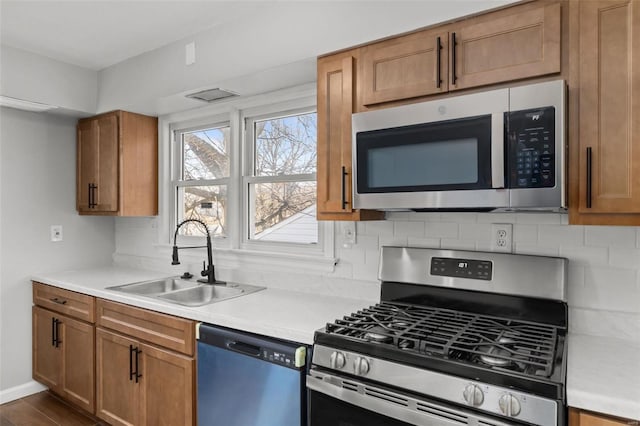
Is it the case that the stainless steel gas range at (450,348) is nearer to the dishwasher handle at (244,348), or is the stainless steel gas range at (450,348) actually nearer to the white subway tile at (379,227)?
the white subway tile at (379,227)

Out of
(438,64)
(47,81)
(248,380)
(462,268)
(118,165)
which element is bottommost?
(248,380)

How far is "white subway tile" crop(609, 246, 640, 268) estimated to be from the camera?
1535 mm

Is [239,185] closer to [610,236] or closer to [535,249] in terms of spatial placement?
[535,249]

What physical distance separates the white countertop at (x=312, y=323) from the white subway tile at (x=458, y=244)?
0.50 meters

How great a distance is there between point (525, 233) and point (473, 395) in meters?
0.84

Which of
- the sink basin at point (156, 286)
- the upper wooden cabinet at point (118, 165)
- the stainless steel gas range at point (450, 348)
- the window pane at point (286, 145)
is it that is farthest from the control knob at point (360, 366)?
the upper wooden cabinet at point (118, 165)

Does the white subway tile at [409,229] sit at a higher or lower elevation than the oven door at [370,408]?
higher

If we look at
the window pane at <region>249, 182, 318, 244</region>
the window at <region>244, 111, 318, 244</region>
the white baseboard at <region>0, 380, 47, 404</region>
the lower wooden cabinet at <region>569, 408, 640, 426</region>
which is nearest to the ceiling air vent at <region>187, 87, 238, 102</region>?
the window at <region>244, 111, 318, 244</region>

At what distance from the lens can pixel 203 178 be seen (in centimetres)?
312

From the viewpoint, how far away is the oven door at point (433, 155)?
147 centimetres

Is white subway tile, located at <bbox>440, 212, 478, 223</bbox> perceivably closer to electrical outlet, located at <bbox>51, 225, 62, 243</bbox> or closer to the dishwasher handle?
the dishwasher handle

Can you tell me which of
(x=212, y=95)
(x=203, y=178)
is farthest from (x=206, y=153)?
(x=212, y=95)

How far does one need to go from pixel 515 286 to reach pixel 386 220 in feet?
2.22

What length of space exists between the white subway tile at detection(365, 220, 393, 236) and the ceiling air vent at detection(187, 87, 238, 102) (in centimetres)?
123
